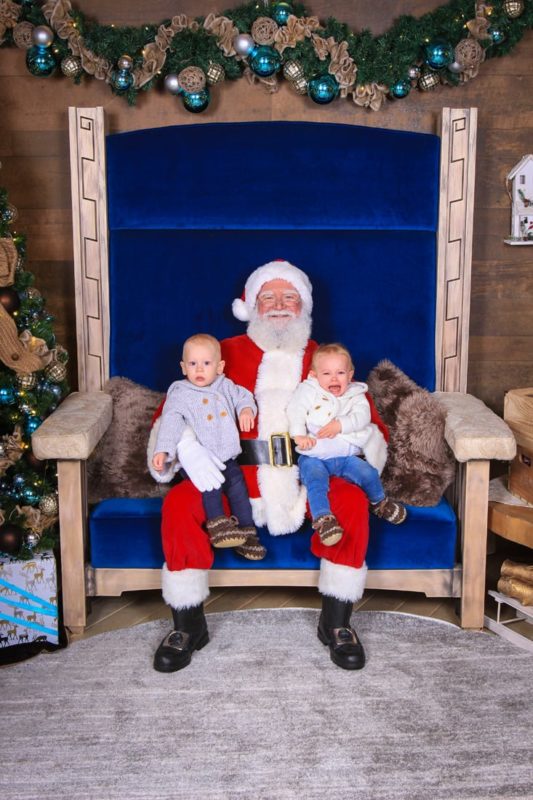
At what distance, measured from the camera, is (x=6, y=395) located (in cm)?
242

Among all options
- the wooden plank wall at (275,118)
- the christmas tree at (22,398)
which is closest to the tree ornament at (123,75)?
the wooden plank wall at (275,118)

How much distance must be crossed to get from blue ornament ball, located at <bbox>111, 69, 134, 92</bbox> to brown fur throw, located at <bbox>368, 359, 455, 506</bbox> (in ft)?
4.71

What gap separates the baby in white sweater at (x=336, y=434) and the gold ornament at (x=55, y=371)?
684 millimetres

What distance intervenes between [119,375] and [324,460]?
82 cm

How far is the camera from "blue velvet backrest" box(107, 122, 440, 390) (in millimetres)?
2887

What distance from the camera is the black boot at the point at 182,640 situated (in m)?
2.30

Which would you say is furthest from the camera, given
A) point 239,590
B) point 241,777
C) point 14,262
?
point 239,590

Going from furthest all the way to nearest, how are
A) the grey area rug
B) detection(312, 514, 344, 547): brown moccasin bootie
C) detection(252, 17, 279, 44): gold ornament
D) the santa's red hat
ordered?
detection(252, 17, 279, 44): gold ornament, the santa's red hat, detection(312, 514, 344, 547): brown moccasin bootie, the grey area rug

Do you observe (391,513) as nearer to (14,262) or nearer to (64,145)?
(14,262)

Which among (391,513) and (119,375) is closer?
(391,513)

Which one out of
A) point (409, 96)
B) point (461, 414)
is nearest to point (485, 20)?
point (409, 96)

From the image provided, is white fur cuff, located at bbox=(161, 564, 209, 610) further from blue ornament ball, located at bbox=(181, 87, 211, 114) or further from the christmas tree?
blue ornament ball, located at bbox=(181, 87, 211, 114)

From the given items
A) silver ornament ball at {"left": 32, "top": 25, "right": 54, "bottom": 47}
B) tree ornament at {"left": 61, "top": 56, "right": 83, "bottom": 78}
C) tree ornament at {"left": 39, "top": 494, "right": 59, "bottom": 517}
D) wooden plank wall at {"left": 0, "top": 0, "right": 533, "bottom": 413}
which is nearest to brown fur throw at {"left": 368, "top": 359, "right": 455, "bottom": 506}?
wooden plank wall at {"left": 0, "top": 0, "right": 533, "bottom": 413}

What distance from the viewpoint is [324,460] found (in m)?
2.49
